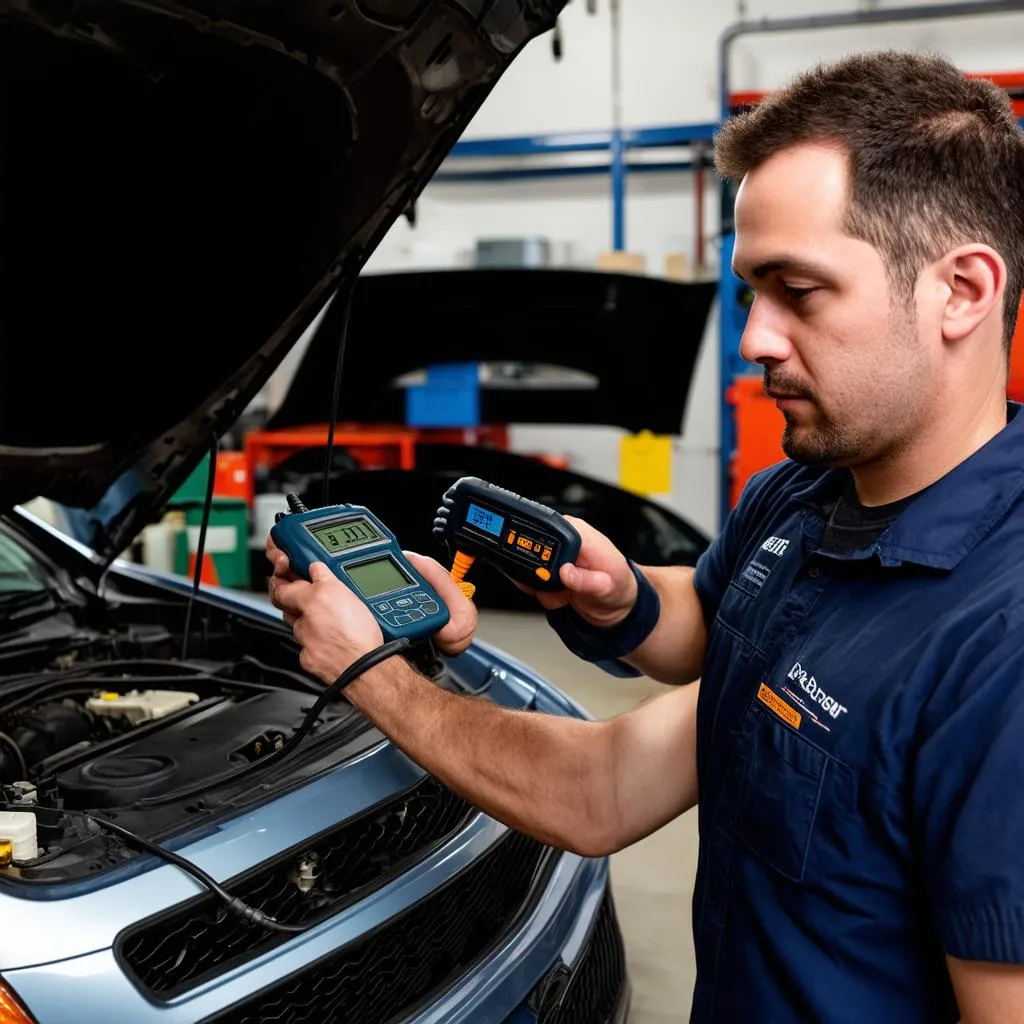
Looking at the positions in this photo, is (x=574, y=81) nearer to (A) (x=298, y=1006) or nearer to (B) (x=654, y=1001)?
(B) (x=654, y=1001)

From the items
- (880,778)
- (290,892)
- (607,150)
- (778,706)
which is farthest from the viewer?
(607,150)

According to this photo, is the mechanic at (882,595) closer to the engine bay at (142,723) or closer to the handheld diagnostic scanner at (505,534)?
the handheld diagnostic scanner at (505,534)

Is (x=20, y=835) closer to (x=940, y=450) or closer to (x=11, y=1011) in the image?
(x=11, y=1011)

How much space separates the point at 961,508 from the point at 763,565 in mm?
262

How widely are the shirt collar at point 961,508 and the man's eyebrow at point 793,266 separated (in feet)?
0.70

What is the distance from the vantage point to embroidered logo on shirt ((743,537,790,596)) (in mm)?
1128

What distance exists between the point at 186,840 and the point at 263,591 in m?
4.63

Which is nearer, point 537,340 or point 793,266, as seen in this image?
point 793,266

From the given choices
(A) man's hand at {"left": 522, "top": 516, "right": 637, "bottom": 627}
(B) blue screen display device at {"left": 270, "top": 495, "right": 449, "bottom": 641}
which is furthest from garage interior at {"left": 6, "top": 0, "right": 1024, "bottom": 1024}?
(A) man's hand at {"left": 522, "top": 516, "right": 637, "bottom": 627}

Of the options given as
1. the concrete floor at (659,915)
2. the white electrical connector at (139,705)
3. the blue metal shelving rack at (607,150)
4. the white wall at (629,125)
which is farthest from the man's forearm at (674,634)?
the white wall at (629,125)

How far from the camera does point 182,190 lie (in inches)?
58.9

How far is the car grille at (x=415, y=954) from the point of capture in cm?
117

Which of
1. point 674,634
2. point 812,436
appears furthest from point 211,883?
point 812,436

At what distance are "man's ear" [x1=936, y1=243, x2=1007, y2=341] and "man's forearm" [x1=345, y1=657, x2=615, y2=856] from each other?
610 millimetres
